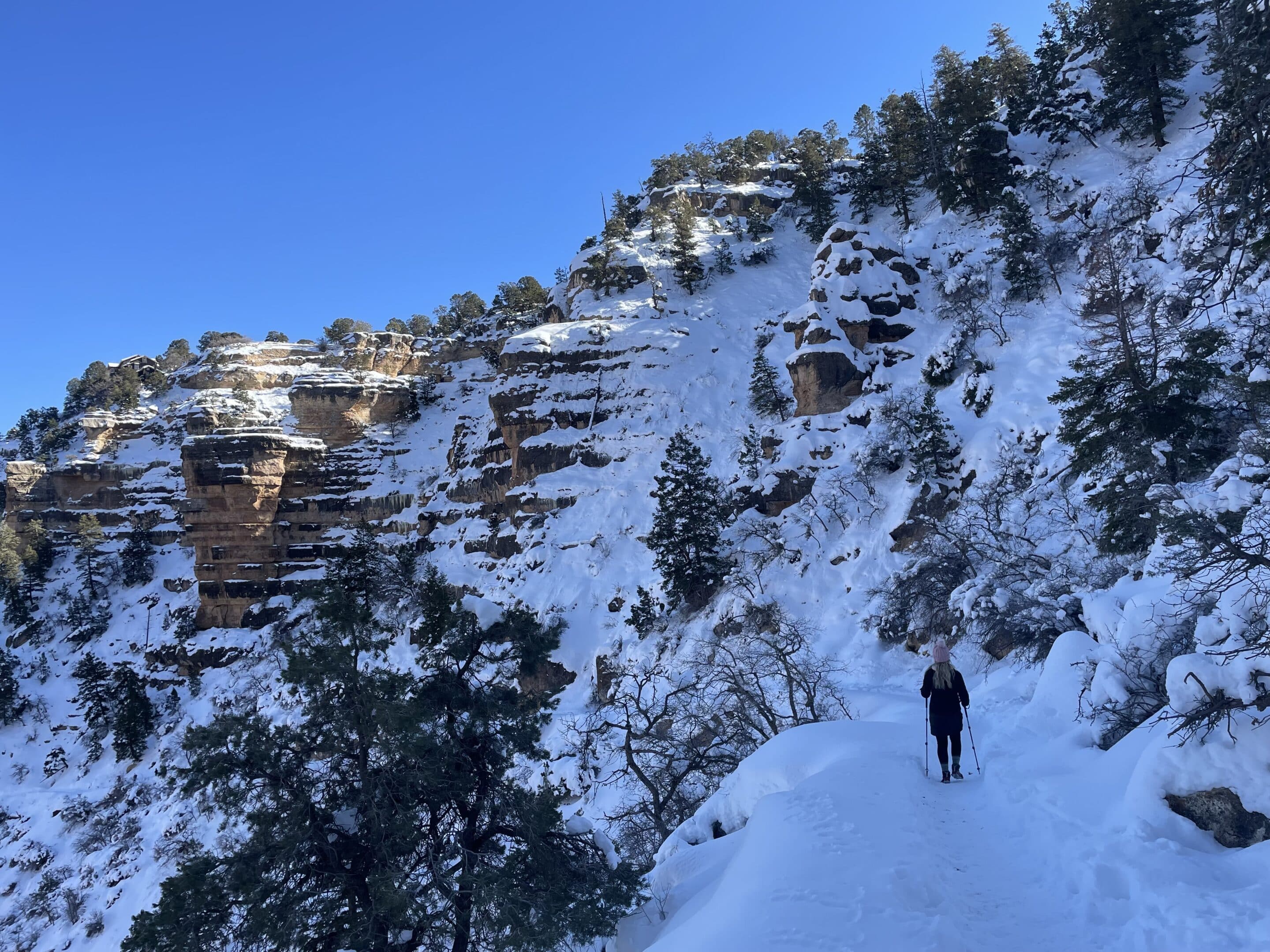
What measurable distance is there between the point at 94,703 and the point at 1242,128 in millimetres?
57675

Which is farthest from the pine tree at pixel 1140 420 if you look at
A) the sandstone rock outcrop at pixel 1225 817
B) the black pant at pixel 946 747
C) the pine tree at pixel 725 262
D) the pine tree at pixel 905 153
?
the pine tree at pixel 725 262

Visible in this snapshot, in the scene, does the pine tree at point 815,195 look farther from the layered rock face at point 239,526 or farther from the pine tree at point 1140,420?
the layered rock face at point 239,526

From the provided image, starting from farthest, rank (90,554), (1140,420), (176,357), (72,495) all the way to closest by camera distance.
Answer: (176,357) → (72,495) → (90,554) → (1140,420)

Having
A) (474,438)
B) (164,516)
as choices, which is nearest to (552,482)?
(474,438)

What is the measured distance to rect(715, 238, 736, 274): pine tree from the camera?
53250mm

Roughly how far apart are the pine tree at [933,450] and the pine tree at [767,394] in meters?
12.1

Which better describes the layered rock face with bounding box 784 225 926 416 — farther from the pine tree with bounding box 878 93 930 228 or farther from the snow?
the pine tree with bounding box 878 93 930 228

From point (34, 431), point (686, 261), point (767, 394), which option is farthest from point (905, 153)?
point (34, 431)

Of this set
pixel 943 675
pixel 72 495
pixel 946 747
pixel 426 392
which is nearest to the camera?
pixel 946 747

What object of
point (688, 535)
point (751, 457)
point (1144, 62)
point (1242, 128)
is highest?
point (1144, 62)

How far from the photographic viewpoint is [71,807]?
35031 millimetres

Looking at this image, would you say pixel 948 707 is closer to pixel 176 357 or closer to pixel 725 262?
pixel 725 262

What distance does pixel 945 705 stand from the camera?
7.91 m

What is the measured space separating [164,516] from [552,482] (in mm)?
38405
